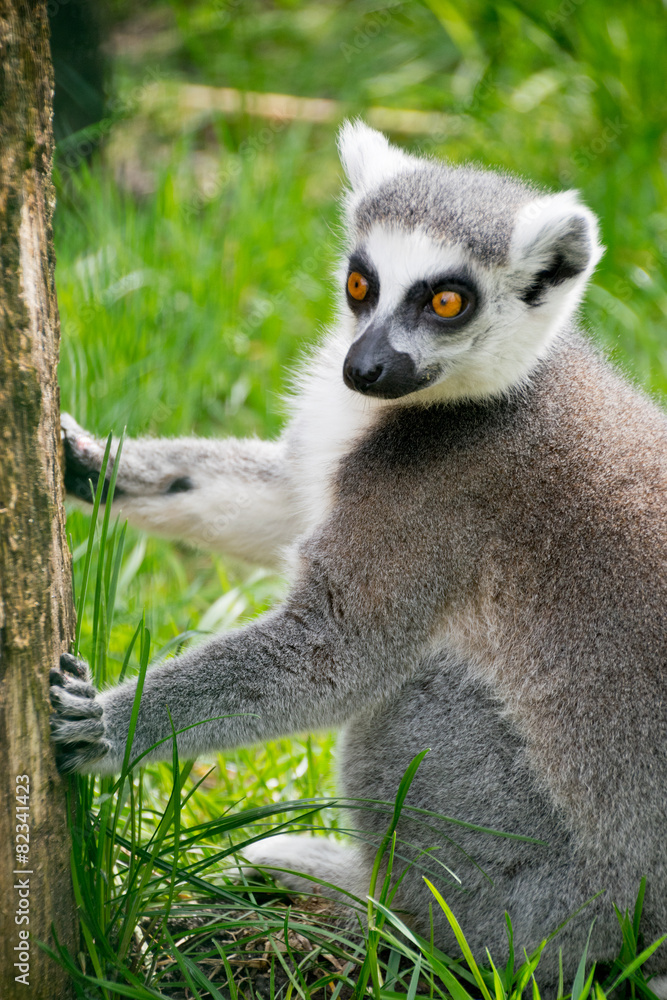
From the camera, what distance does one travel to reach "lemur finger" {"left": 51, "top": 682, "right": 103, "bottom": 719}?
105 inches

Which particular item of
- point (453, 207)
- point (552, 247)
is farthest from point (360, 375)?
point (552, 247)

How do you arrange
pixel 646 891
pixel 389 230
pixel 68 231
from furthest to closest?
1. pixel 68 231
2. pixel 389 230
3. pixel 646 891

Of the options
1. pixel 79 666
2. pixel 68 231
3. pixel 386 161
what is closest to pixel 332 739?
pixel 79 666

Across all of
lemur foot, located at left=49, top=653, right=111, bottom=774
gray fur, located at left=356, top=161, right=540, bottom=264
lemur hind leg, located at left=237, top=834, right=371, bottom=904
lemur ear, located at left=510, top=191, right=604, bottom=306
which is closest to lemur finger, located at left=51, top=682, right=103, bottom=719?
lemur foot, located at left=49, top=653, right=111, bottom=774

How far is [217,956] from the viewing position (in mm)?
3232

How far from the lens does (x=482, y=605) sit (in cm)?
336

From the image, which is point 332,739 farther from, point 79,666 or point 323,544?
point 79,666

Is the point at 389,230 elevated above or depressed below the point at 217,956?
above

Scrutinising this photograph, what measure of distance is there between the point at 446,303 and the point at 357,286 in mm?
389

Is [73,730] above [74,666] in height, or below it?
below

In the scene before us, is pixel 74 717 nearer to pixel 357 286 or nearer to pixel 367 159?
pixel 357 286

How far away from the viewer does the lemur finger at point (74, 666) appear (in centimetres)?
271

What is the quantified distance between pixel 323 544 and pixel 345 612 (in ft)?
0.85

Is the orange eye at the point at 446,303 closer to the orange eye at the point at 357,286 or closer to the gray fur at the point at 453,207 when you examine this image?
the gray fur at the point at 453,207
